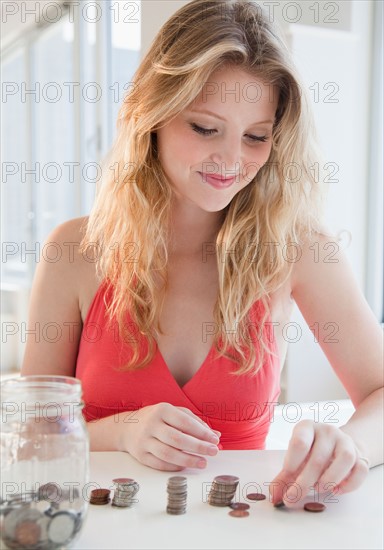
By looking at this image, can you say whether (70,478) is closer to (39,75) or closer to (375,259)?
(375,259)

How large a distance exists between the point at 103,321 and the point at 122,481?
557 millimetres

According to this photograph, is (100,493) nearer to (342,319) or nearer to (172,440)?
(172,440)

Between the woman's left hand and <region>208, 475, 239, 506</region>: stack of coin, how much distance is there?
52 mm

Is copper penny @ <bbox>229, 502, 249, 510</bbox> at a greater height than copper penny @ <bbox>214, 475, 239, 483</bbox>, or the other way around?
copper penny @ <bbox>214, 475, 239, 483</bbox>

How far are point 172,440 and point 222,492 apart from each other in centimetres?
14

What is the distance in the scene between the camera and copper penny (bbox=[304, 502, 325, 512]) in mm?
900

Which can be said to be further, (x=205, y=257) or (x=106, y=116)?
(x=106, y=116)

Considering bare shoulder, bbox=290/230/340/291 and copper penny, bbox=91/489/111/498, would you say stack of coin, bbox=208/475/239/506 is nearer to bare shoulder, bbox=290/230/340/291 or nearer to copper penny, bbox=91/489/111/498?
copper penny, bbox=91/489/111/498

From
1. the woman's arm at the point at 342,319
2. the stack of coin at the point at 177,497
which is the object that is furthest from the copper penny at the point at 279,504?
the woman's arm at the point at 342,319

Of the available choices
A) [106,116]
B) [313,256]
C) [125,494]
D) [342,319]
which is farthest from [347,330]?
[106,116]

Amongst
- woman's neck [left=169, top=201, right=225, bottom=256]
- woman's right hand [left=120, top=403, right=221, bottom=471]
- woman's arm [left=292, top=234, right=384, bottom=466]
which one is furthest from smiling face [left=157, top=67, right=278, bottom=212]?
woman's right hand [left=120, top=403, right=221, bottom=471]

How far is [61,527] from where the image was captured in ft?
2.36

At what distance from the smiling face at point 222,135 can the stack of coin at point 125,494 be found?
641 millimetres

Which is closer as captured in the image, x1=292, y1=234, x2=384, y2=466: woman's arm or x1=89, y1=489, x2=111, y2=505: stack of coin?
x1=89, y1=489, x2=111, y2=505: stack of coin
